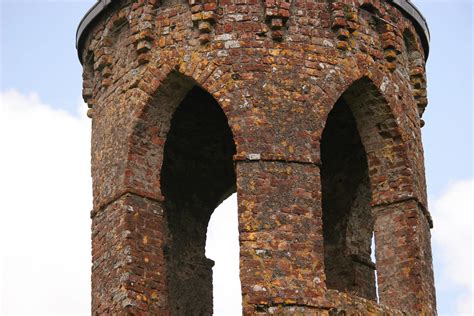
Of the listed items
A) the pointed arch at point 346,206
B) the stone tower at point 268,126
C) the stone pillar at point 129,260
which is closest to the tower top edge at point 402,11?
the stone tower at point 268,126

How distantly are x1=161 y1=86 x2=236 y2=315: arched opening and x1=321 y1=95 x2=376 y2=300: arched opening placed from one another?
131 cm

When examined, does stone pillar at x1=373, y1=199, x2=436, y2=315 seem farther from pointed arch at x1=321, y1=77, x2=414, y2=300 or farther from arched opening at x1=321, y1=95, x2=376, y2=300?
arched opening at x1=321, y1=95, x2=376, y2=300

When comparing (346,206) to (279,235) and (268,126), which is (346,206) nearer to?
(268,126)

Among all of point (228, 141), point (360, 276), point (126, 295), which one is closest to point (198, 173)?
point (228, 141)

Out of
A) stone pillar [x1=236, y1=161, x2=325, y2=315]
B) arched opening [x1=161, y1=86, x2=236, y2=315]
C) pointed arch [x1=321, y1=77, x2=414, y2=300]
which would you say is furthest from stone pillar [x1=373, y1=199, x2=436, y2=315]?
arched opening [x1=161, y1=86, x2=236, y2=315]

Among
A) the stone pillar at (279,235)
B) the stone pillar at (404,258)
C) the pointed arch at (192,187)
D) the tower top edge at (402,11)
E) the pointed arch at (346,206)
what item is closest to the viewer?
the stone pillar at (279,235)

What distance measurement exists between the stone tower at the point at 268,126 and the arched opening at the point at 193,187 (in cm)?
179

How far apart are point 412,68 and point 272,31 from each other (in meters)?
2.22

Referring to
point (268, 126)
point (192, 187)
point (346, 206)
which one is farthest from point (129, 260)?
point (346, 206)

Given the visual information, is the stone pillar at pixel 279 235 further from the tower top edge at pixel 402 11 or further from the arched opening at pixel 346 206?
the arched opening at pixel 346 206

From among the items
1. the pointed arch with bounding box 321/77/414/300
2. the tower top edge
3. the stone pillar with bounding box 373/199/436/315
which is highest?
the tower top edge

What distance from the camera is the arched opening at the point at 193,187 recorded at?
762 inches

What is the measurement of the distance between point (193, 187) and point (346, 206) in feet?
6.60

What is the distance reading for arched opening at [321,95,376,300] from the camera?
19.7 metres
